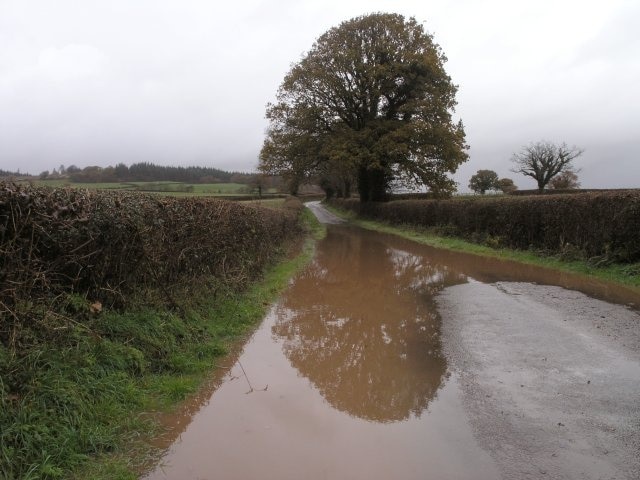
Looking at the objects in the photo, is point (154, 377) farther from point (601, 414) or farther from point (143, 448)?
point (601, 414)

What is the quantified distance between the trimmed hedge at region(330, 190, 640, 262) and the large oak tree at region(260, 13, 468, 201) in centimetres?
740

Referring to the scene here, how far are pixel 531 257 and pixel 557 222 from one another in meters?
1.26

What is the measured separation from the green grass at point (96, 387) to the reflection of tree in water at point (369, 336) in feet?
4.55

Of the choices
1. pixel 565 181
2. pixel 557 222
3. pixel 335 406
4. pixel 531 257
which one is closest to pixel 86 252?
pixel 335 406

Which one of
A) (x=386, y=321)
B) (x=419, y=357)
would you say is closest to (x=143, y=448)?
(x=419, y=357)

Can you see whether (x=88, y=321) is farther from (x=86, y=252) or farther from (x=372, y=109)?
(x=372, y=109)

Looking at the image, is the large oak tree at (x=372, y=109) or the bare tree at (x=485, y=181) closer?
the large oak tree at (x=372, y=109)

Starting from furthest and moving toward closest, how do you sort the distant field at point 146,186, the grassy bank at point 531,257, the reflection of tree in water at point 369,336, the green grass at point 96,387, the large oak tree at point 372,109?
the large oak tree at point 372,109 → the grassy bank at point 531,257 → the distant field at point 146,186 → the reflection of tree in water at point 369,336 → the green grass at point 96,387

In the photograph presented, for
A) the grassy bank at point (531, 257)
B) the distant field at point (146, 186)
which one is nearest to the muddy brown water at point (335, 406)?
the grassy bank at point (531, 257)

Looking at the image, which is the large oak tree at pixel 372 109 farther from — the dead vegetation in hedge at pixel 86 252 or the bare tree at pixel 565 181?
the bare tree at pixel 565 181

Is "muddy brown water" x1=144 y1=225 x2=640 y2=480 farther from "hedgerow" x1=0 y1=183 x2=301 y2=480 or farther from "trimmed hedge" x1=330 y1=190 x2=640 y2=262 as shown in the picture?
"trimmed hedge" x1=330 y1=190 x2=640 y2=262

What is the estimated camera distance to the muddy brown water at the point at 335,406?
3.18 meters

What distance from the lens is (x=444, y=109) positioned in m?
27.4

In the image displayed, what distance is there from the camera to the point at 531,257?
12.7m
